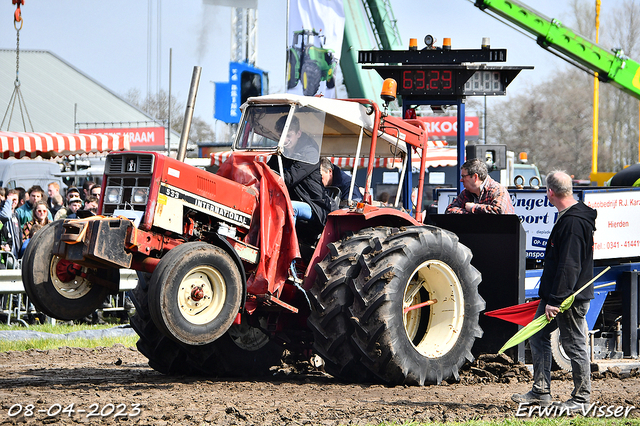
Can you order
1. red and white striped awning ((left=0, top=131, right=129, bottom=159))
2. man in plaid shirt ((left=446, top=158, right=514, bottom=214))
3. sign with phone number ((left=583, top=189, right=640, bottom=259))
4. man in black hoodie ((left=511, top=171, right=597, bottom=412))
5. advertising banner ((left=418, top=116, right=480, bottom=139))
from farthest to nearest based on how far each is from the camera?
advertising banner ((left=418, top=116, right=480, bottom=139)), red and white striped awning ((left=0, top=131, right=129, bottom=159)), sign with phone number ((left=583, top=189, right=640, bottom=259)), man in plaid shirt ((left=446, top=158, right=514, bottom=214)), man in black hoodie ((left=511, top=171, right=597, bottom=412))

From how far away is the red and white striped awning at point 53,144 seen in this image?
1434cm

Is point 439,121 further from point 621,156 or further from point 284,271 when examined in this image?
point 284,271

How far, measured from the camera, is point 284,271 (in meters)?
6.89

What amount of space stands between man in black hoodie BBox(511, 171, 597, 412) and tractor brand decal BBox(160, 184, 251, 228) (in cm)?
250

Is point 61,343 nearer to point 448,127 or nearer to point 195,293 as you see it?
point 195,293

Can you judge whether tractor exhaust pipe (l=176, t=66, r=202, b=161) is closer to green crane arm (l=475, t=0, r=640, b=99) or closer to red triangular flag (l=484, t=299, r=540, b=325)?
red triangular flag (l=484, t=299, r=540, b=325)

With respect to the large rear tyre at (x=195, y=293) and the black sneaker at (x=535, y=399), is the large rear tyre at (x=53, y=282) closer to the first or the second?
the large rear tyre at (x=195, y=293)

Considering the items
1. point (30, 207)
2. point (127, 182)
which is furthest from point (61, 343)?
point (127, 182)

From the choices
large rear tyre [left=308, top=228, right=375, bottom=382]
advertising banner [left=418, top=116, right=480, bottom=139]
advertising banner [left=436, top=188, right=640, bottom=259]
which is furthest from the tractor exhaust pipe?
advertising banner [left=418, top=116, right=480, bottom=139]

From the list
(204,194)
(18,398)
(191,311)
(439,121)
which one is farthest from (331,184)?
(439,121)

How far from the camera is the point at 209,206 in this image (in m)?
6.54

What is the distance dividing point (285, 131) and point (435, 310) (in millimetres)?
2177

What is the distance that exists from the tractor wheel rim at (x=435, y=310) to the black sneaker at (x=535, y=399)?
3.74ft

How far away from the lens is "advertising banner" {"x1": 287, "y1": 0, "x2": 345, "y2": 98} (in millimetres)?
23609
